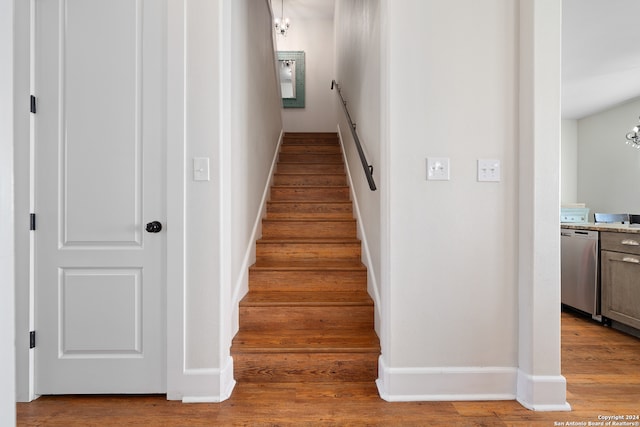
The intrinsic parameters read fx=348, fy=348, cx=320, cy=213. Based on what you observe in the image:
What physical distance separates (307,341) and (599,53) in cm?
462

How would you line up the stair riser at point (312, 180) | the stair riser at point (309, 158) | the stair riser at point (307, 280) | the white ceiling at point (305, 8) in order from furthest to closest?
the white ceiling at point (305, 8) → the stair riser at point (309, 158) → the stair riser at point (312, 180) → the stair riser at point (307, 280)

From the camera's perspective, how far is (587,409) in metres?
1.71

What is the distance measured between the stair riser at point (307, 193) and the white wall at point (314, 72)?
2616 millimetres

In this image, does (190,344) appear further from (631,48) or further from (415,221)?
(631,48)

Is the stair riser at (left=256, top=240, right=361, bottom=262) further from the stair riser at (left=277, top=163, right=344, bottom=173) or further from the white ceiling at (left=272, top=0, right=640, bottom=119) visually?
the white ceiling at (left=272, top=0, right=640, bottom=119)

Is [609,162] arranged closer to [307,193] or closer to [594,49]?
[594,49]

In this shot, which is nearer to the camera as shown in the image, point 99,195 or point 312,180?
point 99,195

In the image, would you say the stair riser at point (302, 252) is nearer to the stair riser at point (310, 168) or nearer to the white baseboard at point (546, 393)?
the stair riser at point (310, 168)

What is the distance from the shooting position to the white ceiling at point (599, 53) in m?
3.15

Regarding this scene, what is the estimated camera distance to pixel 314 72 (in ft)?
18.9

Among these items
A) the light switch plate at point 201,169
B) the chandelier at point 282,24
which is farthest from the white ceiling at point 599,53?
the chandelier at point 282,24

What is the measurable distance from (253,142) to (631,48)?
4336 mm

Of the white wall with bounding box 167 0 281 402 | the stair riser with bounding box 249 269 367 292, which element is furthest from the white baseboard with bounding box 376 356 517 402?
the white wall with bounding box 167 0 281 402

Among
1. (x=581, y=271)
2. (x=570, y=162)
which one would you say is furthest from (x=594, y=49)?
(x=570, y=162)
